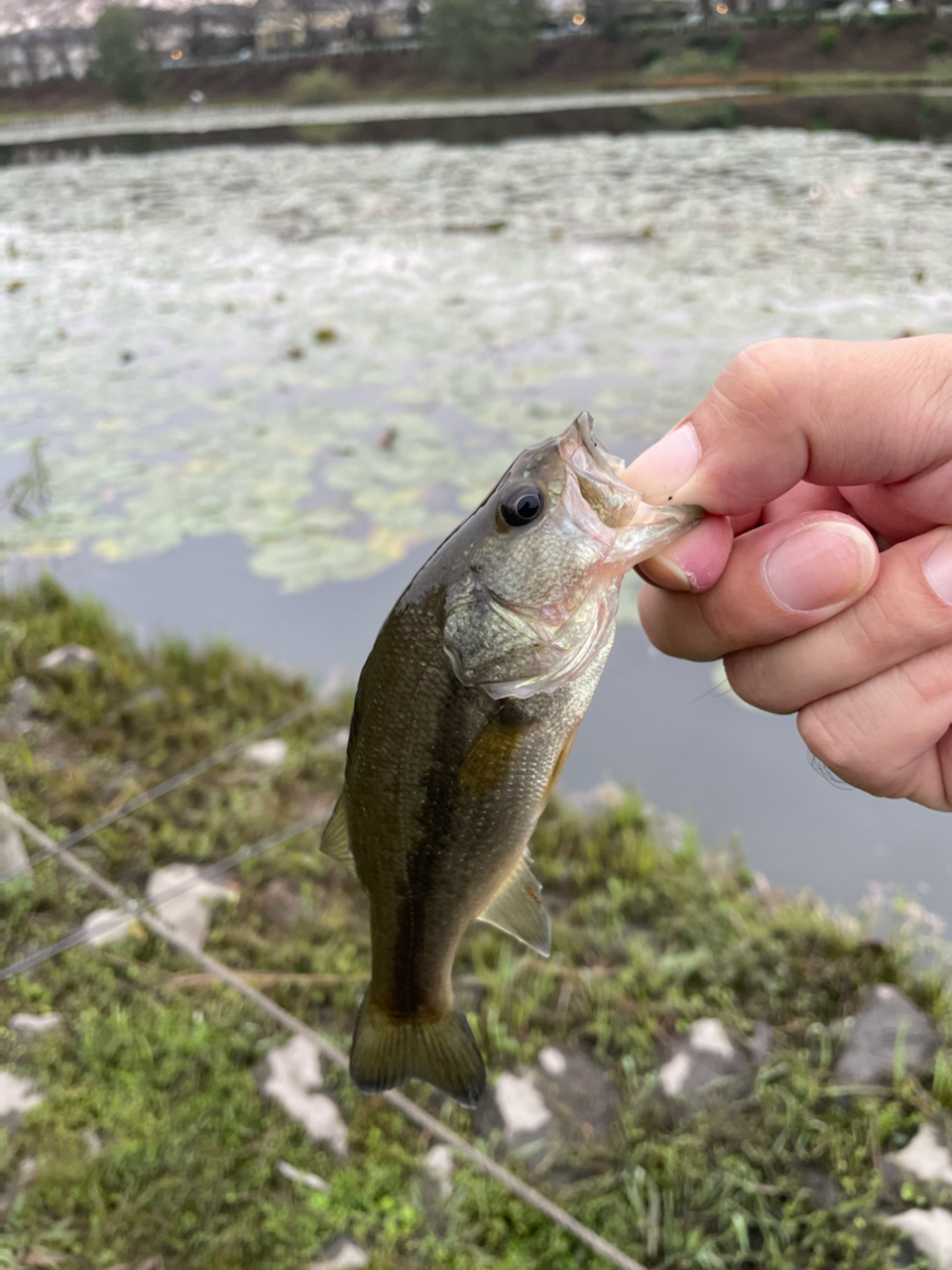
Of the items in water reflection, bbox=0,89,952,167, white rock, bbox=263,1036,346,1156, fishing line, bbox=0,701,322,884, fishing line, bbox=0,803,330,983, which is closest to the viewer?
white rock, bbox=263,1036,346,1156

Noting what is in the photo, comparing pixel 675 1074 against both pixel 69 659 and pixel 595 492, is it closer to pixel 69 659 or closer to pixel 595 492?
Answer: pixel 595 492

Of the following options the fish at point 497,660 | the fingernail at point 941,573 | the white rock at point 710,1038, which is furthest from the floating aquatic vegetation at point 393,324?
the fingernail at point 941,573

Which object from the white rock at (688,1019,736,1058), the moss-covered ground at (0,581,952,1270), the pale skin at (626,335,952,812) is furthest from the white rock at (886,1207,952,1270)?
the pale skin at (626,335,952,812)

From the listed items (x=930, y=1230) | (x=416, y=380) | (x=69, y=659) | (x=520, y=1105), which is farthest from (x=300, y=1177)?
(x=416, y=380)

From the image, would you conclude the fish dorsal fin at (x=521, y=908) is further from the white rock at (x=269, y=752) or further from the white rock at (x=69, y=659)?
the white rock at (x=69, y=659)

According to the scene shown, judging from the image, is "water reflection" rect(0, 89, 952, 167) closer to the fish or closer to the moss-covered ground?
the moss-covered ground
